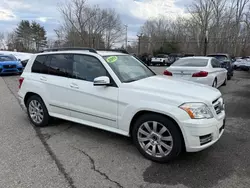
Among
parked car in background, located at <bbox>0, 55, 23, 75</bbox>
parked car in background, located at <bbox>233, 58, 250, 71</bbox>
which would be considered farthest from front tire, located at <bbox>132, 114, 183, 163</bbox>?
parked car in background, located at <bbox>233, 58, 250, 71</bbox>

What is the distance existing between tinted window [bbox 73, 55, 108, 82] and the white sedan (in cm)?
447

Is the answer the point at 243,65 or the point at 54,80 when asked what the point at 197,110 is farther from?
the point at 243,65

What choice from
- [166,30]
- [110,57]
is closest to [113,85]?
[110,57]

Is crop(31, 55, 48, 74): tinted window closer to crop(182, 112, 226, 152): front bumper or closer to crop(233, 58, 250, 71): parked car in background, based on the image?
crop(182, 112, 226, 152): front bumper

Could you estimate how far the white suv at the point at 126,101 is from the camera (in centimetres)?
306

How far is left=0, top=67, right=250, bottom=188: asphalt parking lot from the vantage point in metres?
2.80

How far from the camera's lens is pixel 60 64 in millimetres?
4406

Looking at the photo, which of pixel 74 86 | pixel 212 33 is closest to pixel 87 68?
pixel 74 86

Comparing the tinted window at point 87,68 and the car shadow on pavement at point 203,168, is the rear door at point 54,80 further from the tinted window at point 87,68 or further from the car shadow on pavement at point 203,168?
the car shadow on pavement at point 203,168

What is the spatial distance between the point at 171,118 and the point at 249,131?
2.47 metres

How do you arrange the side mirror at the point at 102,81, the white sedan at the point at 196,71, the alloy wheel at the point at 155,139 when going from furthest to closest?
the white sedan at the point at 196,71
the side mirror at the point at 102,81
the alloy wheel at the point at 155,139

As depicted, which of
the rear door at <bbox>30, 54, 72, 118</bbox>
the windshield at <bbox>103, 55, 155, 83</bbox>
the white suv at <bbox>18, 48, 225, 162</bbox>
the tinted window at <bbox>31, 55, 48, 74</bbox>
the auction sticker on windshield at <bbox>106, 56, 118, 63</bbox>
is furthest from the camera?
the tinted window at <bbox>31, 55, 48, 74</bbox>

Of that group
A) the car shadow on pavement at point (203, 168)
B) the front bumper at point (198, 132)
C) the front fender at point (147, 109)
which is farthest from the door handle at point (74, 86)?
the front bumper at point (198, 132)

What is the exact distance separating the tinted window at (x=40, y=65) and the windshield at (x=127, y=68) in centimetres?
156
